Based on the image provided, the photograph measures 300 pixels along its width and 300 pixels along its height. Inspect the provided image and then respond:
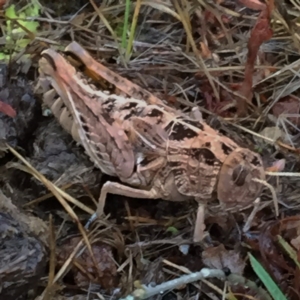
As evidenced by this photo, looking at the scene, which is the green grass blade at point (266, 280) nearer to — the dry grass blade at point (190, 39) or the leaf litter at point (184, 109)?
the leaf litter at point (184, 109)

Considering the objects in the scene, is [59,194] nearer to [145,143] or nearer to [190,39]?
[145,143]

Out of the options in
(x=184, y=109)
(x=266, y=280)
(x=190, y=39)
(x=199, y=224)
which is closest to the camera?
(x=266, y=280)

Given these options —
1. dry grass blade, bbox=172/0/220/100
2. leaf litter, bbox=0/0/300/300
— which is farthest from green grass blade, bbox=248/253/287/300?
dry grass blade, bbox=172/0/220/100

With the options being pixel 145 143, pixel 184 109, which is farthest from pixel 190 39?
pixel 145 143

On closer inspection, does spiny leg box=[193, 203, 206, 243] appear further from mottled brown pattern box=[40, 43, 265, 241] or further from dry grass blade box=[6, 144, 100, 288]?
dry grass blade box=[6, 144, 100, 288]

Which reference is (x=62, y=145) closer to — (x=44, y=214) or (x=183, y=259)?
(x=44, y=214)

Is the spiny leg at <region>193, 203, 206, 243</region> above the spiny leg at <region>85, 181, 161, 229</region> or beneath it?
beneath

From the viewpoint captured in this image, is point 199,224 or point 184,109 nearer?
point 199,224

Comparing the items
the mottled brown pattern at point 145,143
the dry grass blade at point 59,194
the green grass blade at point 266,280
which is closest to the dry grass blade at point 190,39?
the mottled brown pattern at point 145,143
